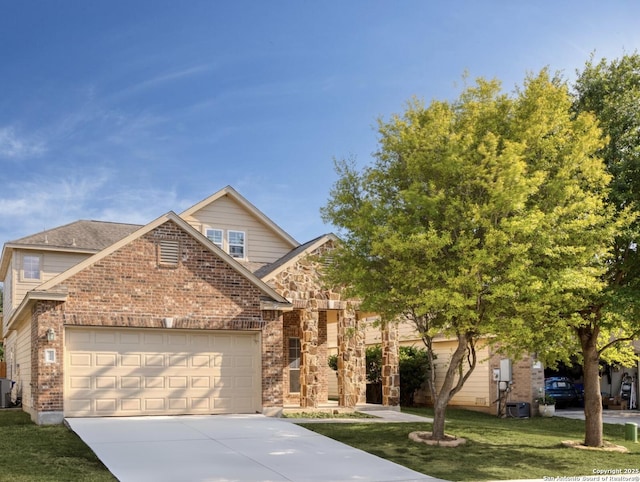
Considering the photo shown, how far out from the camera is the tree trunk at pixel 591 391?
17.5 m

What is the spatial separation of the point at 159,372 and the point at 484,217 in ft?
32.0

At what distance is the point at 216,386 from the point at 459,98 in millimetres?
10237

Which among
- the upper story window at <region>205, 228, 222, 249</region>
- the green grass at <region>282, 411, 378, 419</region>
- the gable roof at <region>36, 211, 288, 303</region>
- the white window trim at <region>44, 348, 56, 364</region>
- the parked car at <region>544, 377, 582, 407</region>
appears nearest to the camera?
the white window trim at <region>44, 348, 56, 364</region>

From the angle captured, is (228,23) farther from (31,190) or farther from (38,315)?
(31,190)

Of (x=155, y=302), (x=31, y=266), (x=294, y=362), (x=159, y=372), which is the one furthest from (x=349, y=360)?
(x=31, y=266)

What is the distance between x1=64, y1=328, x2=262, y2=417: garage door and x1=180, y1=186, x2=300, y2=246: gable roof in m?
7.63

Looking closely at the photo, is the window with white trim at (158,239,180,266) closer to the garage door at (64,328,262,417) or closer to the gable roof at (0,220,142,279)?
the garage door at (64,328,262,417)

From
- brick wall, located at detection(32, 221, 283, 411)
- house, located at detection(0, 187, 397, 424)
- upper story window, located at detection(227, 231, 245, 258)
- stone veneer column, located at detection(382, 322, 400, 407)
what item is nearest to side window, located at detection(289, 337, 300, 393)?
house, located at detection(0, 187, 397, 424)

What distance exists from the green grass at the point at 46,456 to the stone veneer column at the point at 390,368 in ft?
35.2

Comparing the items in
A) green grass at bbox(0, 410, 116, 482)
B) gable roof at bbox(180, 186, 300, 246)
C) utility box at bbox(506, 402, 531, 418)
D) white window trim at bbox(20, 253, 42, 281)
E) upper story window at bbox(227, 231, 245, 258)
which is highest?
gable roof at bbox(180, 186, 300, 246)

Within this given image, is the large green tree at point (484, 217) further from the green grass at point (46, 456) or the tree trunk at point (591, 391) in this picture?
the green grass at point (46, 456)

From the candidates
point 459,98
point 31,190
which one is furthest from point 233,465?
point 31,190

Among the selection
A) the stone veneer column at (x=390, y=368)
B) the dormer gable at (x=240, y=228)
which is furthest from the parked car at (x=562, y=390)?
the dormer gable at (x=240, y=228)

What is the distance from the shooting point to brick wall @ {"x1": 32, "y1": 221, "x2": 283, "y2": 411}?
17.8 m
